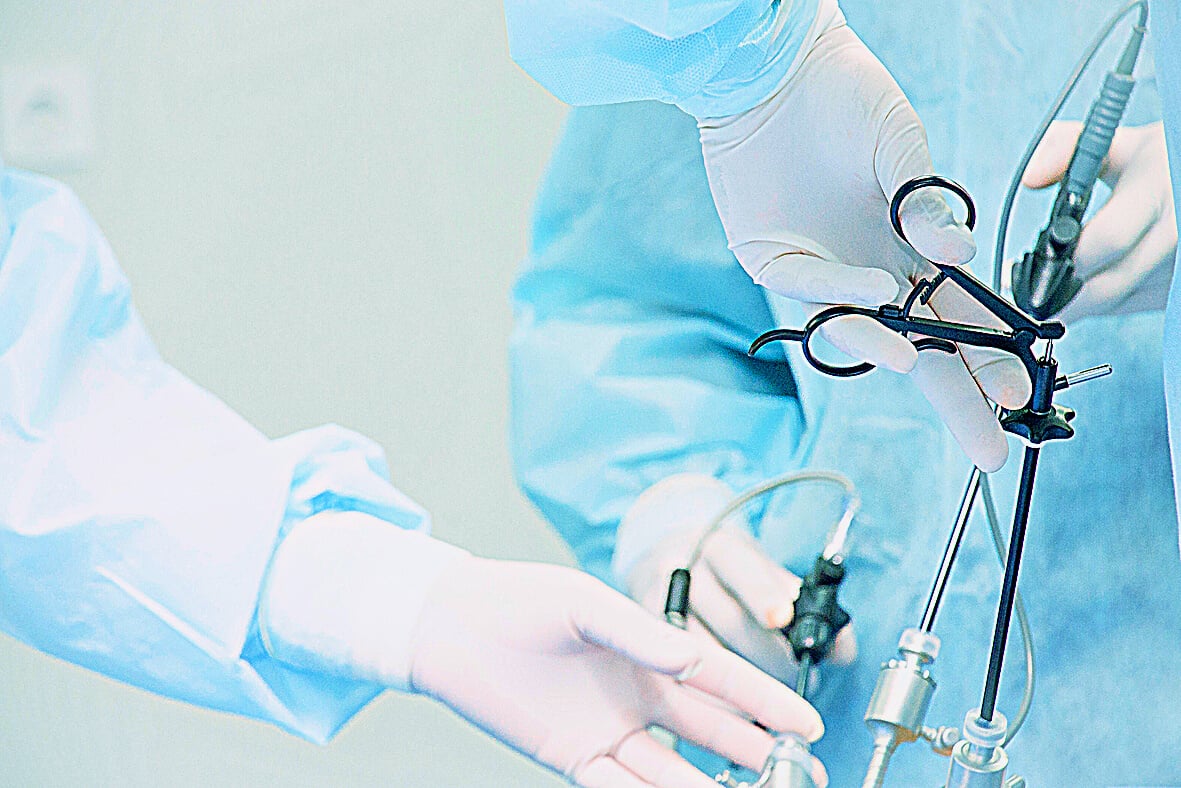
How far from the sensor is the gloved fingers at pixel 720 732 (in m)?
0.75

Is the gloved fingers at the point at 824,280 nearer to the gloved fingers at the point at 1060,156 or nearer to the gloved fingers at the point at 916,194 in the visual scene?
the gloved fingers at the point at 916,194

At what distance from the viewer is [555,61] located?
1.77ft

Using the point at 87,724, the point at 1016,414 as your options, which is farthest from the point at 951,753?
the point at 87,724

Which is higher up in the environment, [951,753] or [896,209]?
[896,209]

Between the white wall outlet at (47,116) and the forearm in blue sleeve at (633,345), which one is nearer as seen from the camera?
the forearm in blue sleeve at (633,345)

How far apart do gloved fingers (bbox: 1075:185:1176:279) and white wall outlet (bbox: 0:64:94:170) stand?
1.26 m

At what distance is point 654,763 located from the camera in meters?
0.76

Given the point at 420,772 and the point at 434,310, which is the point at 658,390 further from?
the point at 420,772

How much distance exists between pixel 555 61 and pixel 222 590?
436 mm

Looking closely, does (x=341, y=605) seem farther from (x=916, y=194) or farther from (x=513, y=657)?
(x=916, y=194)

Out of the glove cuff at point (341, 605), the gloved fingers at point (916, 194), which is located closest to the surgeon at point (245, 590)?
the glove cuff at point (341, 605)

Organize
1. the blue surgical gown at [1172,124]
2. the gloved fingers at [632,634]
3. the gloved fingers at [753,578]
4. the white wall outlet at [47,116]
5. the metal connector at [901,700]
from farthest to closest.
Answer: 1. the white wall outlet at [47,116]
2. the gloved fingers at [753,578]
3. the gloved fingers at [632,634]
4. the metal connector at [901,700]
5. the blue surgical gown at [1172,124]

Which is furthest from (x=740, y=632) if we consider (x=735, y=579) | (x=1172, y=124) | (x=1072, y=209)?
(x=1172, y=124)

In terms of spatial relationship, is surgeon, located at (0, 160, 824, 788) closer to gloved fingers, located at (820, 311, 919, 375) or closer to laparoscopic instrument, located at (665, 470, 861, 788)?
laparoscopic instrument, located at (665, 470, 861, 788)
